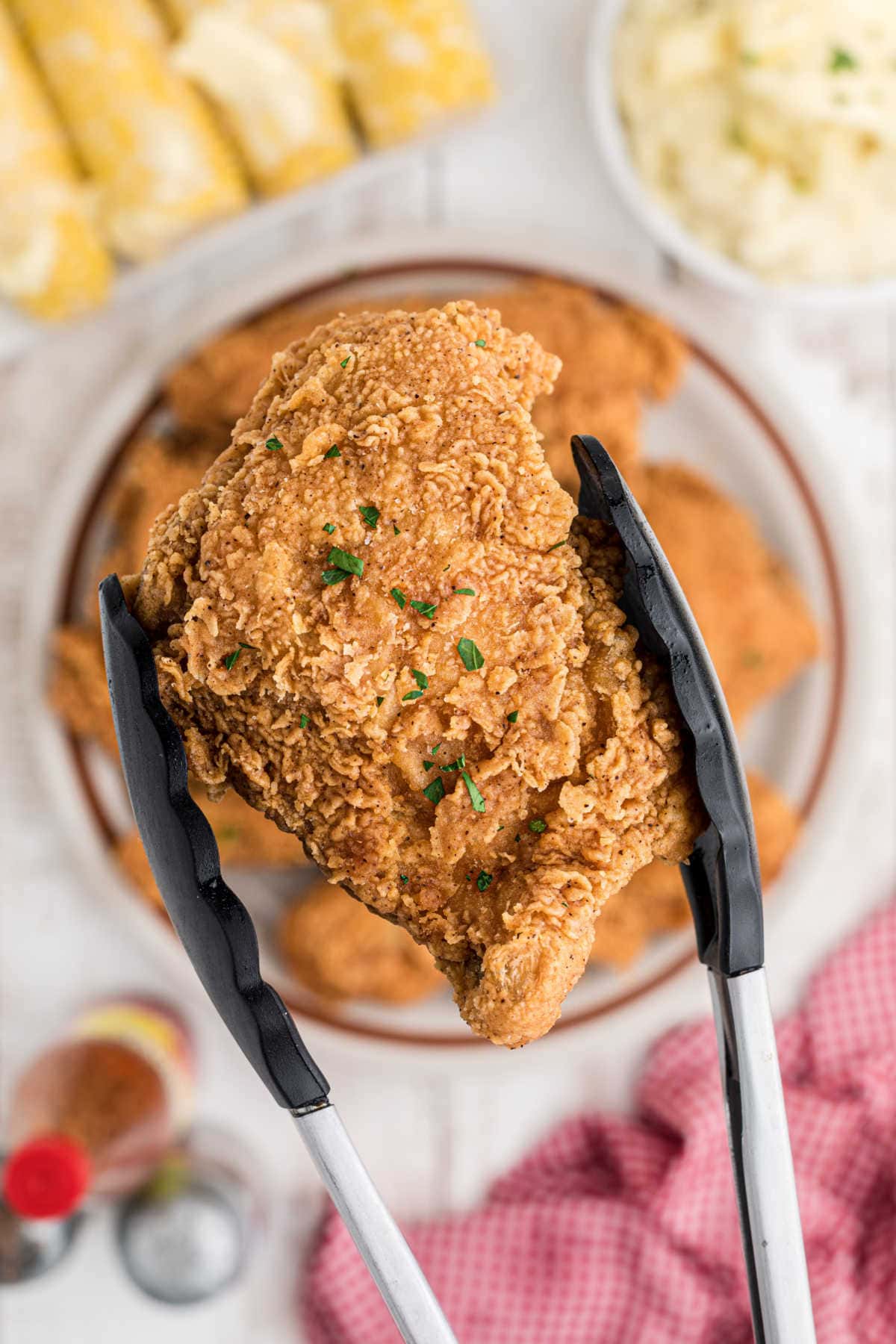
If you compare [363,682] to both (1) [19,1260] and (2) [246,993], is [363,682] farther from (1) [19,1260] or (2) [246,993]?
(1) [19,1260]

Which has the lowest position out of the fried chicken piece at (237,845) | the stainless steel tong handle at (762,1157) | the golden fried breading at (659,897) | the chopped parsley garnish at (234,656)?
the stainless steel tong handle at (762,1157)

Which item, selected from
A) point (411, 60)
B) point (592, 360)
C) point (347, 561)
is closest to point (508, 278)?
point (592, 360)

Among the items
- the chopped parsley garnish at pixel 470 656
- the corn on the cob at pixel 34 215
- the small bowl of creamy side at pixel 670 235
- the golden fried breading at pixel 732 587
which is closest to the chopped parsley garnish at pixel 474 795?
the chopped parsley garnish at pixel 470 656

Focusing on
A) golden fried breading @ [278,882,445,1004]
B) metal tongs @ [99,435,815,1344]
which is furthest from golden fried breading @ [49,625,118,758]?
metal tongs @ [99,435,815,1344]

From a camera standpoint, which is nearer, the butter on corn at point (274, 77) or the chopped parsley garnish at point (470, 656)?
the chopped parsley garnish at point (470, 656)

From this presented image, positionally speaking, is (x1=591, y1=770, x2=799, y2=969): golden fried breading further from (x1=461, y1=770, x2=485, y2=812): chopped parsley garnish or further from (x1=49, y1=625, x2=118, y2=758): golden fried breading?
(x1=461, y1=770, x2=485, y2=812): chopped parsley garnish

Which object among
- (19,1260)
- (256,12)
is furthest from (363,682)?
(19,1260)

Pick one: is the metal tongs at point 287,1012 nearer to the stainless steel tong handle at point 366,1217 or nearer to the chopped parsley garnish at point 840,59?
the stainless steel tong handle at point 366,1217
